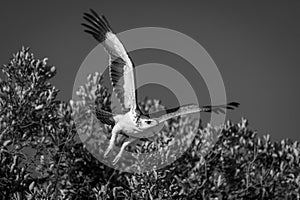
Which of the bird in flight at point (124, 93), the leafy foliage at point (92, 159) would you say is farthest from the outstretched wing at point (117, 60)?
the leafy foliage at point (92, 159)

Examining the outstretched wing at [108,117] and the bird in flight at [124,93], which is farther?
the outstretched wing at [108,117]

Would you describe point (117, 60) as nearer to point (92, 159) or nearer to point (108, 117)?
point (108, 117)

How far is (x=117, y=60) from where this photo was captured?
1207 cm

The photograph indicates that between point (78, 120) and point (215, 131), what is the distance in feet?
13.3

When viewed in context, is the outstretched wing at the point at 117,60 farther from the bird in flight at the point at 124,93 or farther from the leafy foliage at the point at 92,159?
the leafy foliage at the point at 92,159

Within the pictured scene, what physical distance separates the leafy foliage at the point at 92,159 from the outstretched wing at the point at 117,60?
1104mm

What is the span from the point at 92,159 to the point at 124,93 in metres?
3.60

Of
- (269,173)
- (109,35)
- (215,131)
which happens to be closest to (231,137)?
(215,131)

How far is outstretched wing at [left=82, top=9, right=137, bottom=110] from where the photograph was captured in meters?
11.8

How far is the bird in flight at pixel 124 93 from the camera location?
11.6 metres

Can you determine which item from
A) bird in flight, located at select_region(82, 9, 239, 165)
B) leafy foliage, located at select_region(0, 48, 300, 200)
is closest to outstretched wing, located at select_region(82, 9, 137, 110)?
bird in flight, located at select_region(82, 9, 239, 165)

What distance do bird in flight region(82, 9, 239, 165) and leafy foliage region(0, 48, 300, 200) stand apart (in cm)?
55

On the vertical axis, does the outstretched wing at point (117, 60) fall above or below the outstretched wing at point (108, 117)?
above

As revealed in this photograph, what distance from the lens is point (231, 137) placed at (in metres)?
17.1
